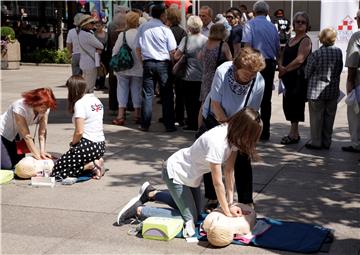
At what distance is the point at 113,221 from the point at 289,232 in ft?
4.90

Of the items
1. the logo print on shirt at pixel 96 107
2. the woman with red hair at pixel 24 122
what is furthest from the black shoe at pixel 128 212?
the woman with red hair at pixel 24 122

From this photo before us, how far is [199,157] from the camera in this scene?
457cm

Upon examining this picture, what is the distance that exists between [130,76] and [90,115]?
3.30 meters

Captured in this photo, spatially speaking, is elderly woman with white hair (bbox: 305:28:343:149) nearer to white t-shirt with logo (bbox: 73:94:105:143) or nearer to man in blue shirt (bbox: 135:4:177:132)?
man in blue shirt (bbox: 135:4:177:132)

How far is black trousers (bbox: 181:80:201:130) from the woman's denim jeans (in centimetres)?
399

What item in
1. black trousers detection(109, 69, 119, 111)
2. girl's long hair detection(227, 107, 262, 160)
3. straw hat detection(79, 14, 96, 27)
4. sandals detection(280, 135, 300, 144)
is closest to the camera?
girl's long hair detection(227, 107, 262, 160)

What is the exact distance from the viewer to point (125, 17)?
32.2ft

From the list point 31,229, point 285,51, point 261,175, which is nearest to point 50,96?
point 31,229

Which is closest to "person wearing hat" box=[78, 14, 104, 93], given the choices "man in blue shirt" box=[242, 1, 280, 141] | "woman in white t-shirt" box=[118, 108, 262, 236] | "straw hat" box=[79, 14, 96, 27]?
"straw hat" box=[79, 14, 96, 27]

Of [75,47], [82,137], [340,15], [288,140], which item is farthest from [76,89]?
[340,15]

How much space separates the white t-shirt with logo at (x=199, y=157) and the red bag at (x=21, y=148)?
101 inches

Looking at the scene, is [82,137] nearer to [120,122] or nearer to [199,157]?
[199,157]

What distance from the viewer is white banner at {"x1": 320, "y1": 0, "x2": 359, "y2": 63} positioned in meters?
15.9

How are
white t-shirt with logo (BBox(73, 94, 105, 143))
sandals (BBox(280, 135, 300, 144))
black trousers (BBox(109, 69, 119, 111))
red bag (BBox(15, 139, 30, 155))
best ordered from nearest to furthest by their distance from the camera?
white t-shirt with logo (BBox(73, 94, 105, 143)) < red bag (BBox(15, 139, 30, 155)) < sandals (BBox(280, 135, 300, 144)) < black trousers (BBox(109, 69, 119, 111))
